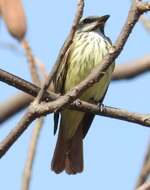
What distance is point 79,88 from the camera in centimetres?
241

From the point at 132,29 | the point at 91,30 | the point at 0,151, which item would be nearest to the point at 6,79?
the point at 0,151

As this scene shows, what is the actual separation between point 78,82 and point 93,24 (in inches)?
27.4

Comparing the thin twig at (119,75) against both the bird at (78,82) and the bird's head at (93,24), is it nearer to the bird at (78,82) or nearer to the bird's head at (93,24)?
the bird at (78,82)

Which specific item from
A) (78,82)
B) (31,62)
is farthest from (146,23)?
(78,82)

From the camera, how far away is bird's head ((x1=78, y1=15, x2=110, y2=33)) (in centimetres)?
491

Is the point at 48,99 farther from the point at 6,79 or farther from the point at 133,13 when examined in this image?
the point at 133,13

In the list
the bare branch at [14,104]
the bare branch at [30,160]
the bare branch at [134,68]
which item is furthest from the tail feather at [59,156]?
the bare branch at [30,160]

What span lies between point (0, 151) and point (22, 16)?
3.79ft

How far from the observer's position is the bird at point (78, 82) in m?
4.49

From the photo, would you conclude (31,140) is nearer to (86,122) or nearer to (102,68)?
(102,68)

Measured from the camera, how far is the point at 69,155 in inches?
185

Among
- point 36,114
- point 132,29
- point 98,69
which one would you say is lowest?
point 36,114

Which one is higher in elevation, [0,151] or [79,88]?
[79,88]

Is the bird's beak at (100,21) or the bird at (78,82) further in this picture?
the bird's beak at (100,21)
